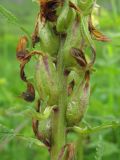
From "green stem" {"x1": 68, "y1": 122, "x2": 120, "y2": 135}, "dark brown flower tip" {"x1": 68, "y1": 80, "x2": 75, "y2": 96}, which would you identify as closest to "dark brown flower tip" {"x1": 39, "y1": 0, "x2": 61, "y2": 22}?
"dark brown flower tip" {"x1": 68, "y1": 80, "x2": 75, "y2": 96}

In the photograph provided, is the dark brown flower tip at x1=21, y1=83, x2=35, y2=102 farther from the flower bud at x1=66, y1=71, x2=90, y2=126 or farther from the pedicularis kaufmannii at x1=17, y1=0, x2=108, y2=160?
the flower bud at x1=66, y1=71, x2=90, y2=126

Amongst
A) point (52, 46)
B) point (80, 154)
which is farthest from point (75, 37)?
point (80, 154)

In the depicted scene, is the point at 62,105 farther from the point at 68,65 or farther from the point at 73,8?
the point at 73,8

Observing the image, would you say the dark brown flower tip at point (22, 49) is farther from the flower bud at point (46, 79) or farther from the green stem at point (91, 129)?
the green stem at point (91, 129)

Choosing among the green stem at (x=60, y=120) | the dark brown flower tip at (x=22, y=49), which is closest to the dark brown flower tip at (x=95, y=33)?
the green stem at (x=60, y=120)

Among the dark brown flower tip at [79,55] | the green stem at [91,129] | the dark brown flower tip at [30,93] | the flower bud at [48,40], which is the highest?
the flower bud at [48,40]

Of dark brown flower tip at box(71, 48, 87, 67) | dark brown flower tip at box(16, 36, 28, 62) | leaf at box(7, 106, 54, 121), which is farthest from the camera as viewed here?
dark brown flower tip at box(16, 36, 28, 62)

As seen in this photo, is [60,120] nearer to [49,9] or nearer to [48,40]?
[48,40]
